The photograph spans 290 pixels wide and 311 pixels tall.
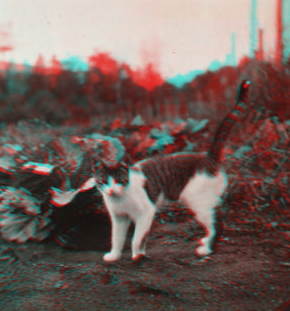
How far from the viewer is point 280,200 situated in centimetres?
323

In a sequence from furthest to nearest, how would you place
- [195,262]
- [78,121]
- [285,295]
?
[78,121] < [195,262] < [285,295]

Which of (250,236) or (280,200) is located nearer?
(250,236)

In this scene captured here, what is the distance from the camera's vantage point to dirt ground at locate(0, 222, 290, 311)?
7.02ft

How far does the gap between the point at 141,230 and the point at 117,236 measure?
0.77ft

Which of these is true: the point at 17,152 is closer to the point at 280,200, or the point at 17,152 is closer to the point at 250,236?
the point at 250,236


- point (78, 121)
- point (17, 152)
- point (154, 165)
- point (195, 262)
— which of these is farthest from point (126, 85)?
point (195, 262)

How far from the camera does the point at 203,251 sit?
2637 mm

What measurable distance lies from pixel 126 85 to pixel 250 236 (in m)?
1.79

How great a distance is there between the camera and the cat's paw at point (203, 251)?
2629 mm

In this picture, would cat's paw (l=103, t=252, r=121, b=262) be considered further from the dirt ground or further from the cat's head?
the cat's head

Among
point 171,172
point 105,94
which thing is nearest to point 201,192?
point 171,172

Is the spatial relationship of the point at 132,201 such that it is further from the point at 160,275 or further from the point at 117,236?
the point at 160,275

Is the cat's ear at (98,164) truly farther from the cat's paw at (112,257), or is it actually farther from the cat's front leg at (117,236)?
the cat's paw at (112,257)

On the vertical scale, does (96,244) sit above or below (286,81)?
below
